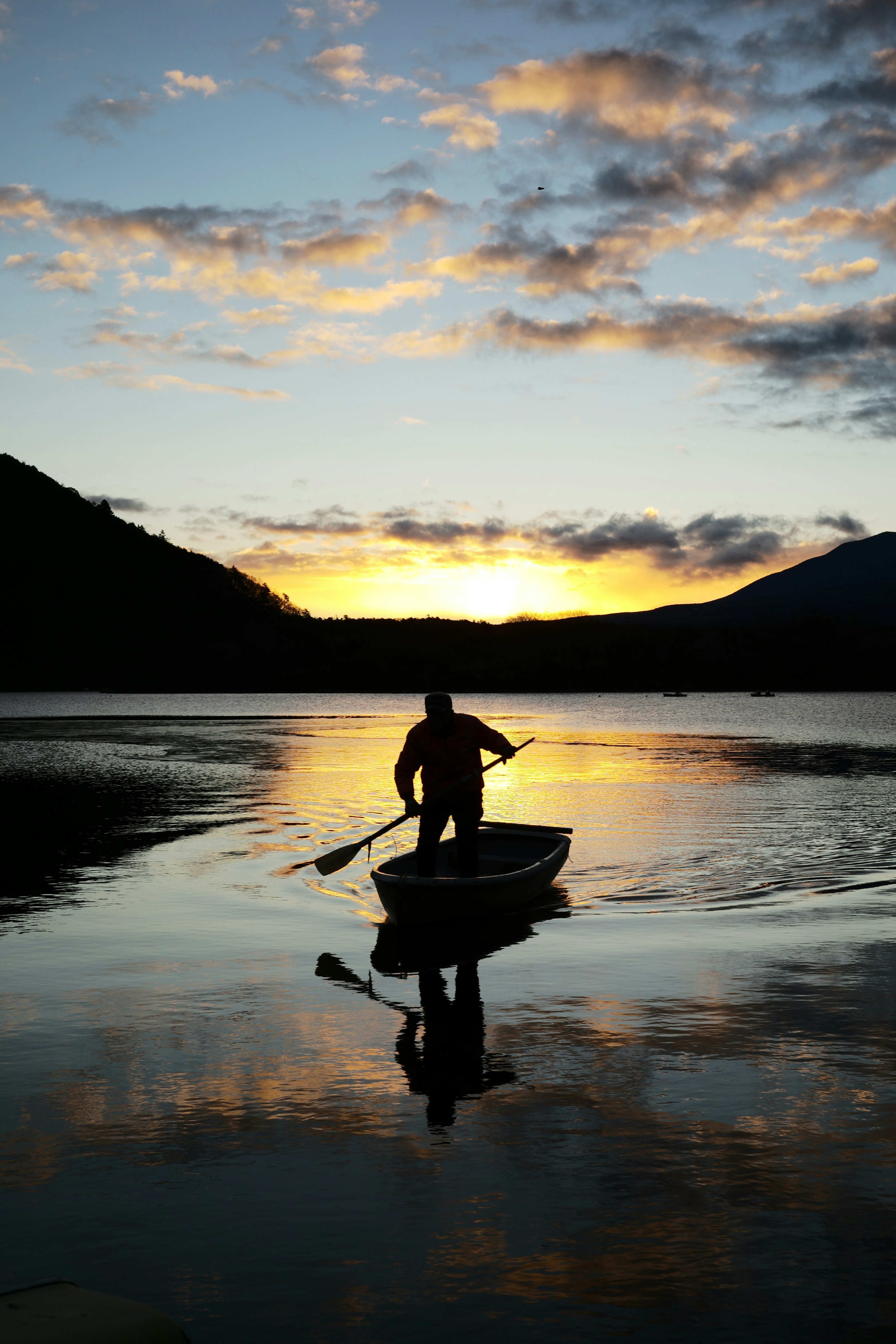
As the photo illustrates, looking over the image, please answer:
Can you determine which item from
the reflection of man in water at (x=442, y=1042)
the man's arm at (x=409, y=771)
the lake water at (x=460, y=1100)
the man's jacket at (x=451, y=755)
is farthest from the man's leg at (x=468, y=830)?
the reflection of man in water at (x=442, y=1042)

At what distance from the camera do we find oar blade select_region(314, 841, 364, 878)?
15750 millimetres

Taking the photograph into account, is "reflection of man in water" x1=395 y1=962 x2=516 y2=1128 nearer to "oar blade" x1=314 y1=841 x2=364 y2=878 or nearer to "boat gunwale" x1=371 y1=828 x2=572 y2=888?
"boat gunwale" x1=371 y1=828 x2=572 y2=888

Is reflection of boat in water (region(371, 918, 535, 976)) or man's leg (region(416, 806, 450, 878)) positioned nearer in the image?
reflection of boat in water (region(371, 918, 535, 976))

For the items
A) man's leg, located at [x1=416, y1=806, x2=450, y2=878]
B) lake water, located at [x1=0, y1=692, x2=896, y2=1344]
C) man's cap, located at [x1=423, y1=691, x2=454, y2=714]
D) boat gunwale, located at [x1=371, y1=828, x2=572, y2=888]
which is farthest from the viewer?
man's leg, located at [x1=416, y1=806, x2=450, y2=878]

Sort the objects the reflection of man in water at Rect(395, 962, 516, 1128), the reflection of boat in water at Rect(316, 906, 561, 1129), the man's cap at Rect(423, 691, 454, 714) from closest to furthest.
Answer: the reflection of man in water at Rect(395, 962, 516, 1128) < the reflection of boat in water at Rect(316, 906, 561, 1129) < the man's cap at Rect(423, 691, 454, 714)

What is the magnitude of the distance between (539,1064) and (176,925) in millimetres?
6714

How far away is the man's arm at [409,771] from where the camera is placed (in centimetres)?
1359

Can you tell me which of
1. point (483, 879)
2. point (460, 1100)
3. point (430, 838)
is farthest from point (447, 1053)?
point (430, 838)

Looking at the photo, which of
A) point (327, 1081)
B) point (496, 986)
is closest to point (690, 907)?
point (496, 986)

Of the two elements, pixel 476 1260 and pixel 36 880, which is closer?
pixel 476 1260

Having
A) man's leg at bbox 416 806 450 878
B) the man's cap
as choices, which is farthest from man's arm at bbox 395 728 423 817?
the man's cap

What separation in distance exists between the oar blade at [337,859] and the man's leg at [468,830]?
73.3 inches

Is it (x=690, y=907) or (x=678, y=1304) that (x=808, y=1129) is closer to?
(x=678, y=1304)

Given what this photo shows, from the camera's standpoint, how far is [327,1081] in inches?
312
